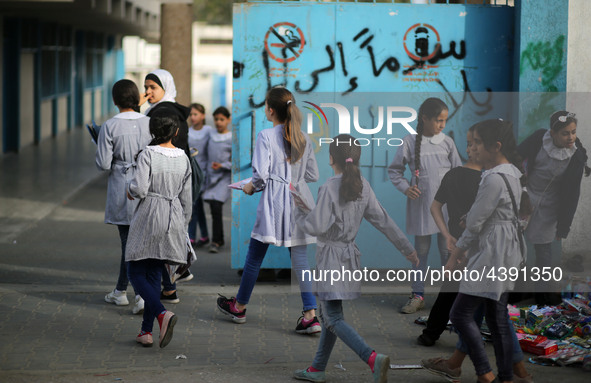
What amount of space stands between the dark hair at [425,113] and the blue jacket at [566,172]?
64 cm

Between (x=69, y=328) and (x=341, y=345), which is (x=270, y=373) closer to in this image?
(x=341, y=345)

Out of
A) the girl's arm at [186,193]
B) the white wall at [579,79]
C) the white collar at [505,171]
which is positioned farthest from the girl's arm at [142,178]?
the white wall at [579,79]

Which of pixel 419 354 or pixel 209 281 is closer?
pixel 419 354

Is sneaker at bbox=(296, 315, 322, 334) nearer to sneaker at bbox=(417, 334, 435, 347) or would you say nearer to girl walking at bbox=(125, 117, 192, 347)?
sneaker at bbox=(417, 334, 435, 347)

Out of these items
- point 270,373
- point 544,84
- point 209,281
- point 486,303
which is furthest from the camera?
point 209,281

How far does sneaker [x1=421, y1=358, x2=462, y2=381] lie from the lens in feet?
17.1

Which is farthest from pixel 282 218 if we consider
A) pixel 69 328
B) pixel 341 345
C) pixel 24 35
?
pixel 24 35

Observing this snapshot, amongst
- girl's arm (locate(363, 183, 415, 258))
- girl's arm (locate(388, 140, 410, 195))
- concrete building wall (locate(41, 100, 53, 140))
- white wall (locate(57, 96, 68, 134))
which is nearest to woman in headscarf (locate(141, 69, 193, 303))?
girl's arm (locate(388, 140, 410, 195))

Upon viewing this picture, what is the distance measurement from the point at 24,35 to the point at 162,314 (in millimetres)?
18552

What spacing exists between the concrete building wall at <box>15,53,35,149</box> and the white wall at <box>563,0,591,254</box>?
16476mm

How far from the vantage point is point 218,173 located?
9609mm

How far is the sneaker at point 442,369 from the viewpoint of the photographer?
5.20 meters

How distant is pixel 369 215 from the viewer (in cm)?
522

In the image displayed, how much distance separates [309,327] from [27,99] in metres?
18.3
